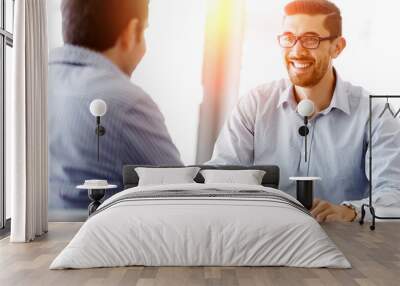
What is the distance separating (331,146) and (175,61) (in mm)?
2253

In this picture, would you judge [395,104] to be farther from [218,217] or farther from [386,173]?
[218,217]

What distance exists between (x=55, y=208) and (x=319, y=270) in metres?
4.20

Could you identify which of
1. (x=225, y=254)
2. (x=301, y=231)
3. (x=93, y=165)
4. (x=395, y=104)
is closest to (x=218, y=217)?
(x=225, y=254)

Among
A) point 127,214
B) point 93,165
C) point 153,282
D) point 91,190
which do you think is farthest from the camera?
point 93,165

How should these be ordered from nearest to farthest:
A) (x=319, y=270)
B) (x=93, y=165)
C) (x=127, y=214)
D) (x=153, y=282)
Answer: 1. (x=153, y=282)
2. (x=319, y=270)
3. (x=127, y=214)
4. (x=93, y=165)

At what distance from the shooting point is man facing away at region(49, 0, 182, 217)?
24.2 ft

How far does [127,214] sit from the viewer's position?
4.59 meters

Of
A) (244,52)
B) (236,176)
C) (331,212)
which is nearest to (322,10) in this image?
(244,52)

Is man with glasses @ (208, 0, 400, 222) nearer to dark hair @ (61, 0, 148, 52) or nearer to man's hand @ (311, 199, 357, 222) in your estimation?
man's hand @ (311, 199, 357, 222)

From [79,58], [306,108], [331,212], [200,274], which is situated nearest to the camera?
[200,274]

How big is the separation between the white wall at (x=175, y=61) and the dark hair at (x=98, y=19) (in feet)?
0.39

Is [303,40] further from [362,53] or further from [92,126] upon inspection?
[92,126]

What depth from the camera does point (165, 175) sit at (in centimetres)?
690

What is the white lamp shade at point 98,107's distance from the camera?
23.5ft
